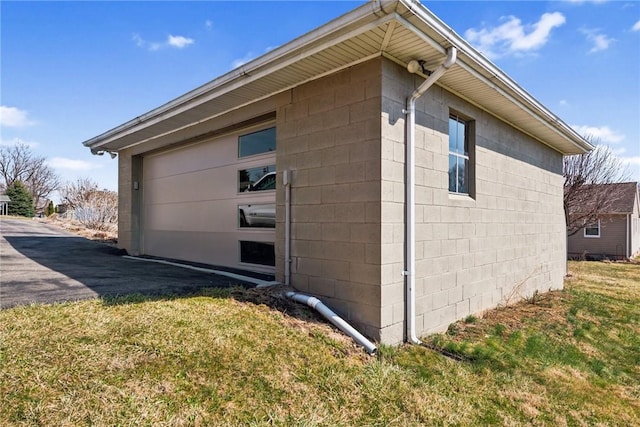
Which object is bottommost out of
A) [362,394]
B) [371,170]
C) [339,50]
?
[362,394]

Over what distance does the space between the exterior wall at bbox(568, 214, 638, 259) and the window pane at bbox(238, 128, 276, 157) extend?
67.8ft

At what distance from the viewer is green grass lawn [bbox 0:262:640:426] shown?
8.65 feet

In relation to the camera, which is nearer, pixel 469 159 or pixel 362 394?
pixel 362 394

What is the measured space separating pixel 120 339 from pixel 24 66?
28.0 feet

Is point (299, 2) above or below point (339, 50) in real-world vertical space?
above

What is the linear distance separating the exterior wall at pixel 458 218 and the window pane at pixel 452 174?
0.17 m

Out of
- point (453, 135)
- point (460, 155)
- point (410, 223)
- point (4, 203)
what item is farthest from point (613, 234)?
point (4, 203)

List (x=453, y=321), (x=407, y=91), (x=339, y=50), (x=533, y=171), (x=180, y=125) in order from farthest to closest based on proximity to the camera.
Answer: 1. (x=533, y=171)
2. (x=180, y=125)
3. (x=453, y=321)
4. (x=407, y=91)
5. (x=339, y=50)

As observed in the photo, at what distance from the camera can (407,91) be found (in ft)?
15.5

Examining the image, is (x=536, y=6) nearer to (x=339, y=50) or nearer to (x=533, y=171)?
(x=533, y=171)

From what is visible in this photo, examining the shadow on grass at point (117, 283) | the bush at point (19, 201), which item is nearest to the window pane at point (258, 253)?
the shadow on grass at point (117, 283)

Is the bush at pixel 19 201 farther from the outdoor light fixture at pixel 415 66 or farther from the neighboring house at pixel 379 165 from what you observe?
the outdoor light fixture at pixel 415 66

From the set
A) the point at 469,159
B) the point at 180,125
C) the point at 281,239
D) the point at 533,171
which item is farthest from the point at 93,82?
the point at 533,171

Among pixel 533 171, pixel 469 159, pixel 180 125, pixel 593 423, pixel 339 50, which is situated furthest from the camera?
pixel 533 171
